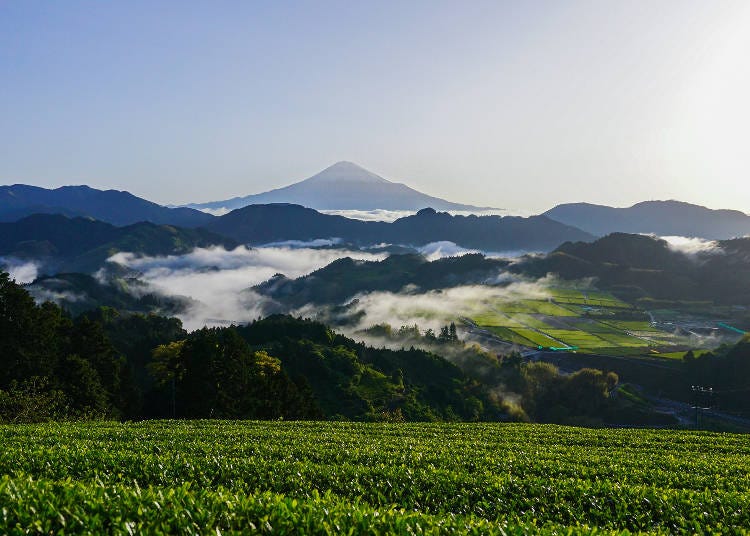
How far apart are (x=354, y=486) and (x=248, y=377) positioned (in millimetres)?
49940

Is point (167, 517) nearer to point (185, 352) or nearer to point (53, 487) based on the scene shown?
point (53, 487)

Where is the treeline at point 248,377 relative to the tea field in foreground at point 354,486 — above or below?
below

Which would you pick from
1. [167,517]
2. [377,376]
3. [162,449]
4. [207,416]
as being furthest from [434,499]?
[377,376]

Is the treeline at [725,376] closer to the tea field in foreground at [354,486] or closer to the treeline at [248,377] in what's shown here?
the treeline at [248,377]

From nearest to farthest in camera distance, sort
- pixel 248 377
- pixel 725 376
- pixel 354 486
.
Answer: pixel 354 486
pixel 248 377
pixel 725 376

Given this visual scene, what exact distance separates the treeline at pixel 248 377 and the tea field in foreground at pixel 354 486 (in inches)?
1087

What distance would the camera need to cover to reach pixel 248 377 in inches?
2397

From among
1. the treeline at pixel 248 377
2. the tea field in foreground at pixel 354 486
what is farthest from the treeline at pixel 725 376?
the tea field in foreground at pixel 354 486

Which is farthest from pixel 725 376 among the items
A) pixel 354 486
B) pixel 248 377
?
pixel 354 486

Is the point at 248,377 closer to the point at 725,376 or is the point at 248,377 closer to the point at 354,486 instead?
the point at 354,486

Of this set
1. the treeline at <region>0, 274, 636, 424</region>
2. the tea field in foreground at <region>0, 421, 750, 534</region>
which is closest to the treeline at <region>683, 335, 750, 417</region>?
the treeline at <region>0, 274, 636, 424</region>

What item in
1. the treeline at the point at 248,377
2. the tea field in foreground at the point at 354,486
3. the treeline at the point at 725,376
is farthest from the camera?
the treeline at the point at 725,376

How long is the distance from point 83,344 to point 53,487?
60.0 m

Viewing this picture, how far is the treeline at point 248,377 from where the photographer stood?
51.2m
